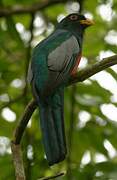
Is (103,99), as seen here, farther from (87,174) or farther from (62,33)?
(87,174)

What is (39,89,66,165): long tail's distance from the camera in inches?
158

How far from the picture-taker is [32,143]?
553cm

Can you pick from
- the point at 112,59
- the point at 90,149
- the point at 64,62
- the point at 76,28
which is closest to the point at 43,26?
the point at 76,28

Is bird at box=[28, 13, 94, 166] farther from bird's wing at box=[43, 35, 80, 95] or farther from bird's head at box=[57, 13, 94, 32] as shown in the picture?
bird's head at box=[57, 13, 94, 32]

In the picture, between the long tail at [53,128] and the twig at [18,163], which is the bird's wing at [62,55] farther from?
the twig at [18,163]

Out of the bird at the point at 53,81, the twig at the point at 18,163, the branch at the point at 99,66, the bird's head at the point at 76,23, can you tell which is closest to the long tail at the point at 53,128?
the bird at the point at 53,81

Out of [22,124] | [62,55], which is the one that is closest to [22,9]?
[62,55]

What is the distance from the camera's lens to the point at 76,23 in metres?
6.12

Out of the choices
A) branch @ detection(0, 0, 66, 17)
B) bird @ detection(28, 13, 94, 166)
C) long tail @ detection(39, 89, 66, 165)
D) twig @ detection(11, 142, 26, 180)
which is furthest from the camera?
branch @ detection(0, 0, 66, 17)

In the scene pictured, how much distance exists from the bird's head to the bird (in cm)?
59

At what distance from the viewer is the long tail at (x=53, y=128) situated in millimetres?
4016

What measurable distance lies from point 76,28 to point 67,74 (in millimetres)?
1508

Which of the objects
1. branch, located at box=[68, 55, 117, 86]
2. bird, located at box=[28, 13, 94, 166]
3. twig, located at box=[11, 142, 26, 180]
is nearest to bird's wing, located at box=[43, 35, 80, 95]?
bird, located at box=[28, 13, 94, 166]

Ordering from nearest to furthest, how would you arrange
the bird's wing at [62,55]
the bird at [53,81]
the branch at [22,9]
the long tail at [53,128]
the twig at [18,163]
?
1. the twig at [18,163]
2. the long tail at [53,128]
3. the bird at [53,81]
4. the bird's wing at [62,55]
5. the branch at [22,9]
